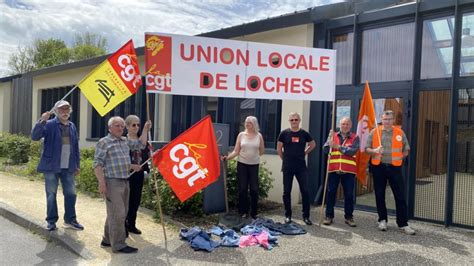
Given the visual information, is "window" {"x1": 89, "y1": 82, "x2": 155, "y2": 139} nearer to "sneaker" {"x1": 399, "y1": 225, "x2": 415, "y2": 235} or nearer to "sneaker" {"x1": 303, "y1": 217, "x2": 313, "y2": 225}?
"sneaker" {"x1": 303, "y1": 217, "x2": 313, "y2": 225}

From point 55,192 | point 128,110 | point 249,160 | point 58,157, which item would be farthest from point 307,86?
point 128,110

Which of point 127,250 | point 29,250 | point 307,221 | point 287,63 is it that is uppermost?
point 287,63

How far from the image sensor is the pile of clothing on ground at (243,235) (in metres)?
5.51

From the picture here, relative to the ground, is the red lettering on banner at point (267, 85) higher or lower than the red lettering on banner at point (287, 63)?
lower

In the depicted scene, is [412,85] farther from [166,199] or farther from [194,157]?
[166,199]

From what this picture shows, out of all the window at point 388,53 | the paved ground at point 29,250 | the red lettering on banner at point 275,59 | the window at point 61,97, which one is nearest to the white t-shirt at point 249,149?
the red lettering on banner at point 275,59

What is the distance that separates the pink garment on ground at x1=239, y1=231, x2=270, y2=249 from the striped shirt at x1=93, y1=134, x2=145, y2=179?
1719 millimetres

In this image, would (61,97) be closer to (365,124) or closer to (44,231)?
(44,231)

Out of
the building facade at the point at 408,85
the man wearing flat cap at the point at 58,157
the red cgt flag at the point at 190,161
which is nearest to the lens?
the red cgt flag at the point at 190,161

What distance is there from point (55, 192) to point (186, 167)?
1973 millimetres

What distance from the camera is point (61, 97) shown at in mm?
17203

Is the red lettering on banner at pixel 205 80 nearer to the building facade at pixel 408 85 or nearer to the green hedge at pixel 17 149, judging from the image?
the building facade at pixel 408 85

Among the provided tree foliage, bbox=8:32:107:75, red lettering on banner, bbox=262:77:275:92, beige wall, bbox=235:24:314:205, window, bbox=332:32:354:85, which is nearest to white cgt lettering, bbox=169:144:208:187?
red lettering on banner, bbox=262:77:275:92

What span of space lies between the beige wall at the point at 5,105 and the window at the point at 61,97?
3.81 meters
